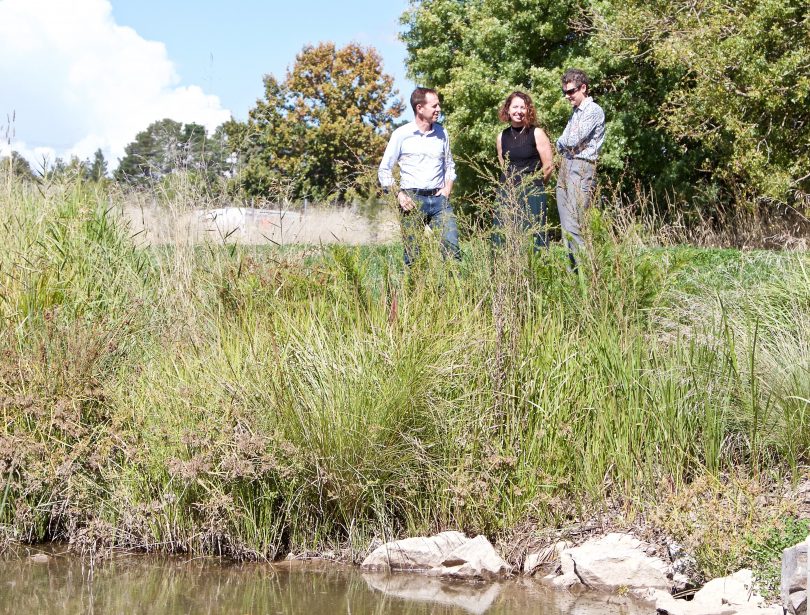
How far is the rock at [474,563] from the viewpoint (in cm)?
409

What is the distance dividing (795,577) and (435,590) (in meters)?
1.51

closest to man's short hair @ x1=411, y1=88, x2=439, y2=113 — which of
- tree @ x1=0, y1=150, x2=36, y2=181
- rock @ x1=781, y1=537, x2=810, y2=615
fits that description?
tree @ x1=0, y1=150, x2=36, y2=181

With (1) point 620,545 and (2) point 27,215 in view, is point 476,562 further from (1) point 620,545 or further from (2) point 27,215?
(2) point 27,215

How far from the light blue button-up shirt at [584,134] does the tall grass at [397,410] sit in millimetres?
2334

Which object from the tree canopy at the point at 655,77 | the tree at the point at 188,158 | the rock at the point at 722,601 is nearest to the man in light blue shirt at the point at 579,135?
the tree canopy at the point at 655,77

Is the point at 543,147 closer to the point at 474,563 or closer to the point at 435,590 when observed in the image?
the point at 474,563

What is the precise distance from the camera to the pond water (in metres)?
3.76

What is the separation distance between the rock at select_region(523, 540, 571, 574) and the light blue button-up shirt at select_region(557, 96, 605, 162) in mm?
3811

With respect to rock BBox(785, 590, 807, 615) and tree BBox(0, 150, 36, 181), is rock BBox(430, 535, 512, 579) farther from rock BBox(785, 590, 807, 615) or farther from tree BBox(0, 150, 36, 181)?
tree BBox(0, 150, 36, 181)

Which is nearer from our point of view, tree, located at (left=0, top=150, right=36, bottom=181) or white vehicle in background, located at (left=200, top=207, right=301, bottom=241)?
white vehicle in background, located at (left=200, top=207, right=301, bottom=241)

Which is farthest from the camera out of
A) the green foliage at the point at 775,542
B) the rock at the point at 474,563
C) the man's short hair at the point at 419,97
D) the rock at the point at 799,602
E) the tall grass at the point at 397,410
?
the man's short hair at the point at 419,97

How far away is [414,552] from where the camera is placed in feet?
13.8

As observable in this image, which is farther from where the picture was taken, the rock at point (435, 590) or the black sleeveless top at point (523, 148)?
the black sleeveless top at point (523, 148)

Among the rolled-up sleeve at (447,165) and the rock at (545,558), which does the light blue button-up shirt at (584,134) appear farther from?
the rock at (545,558)
